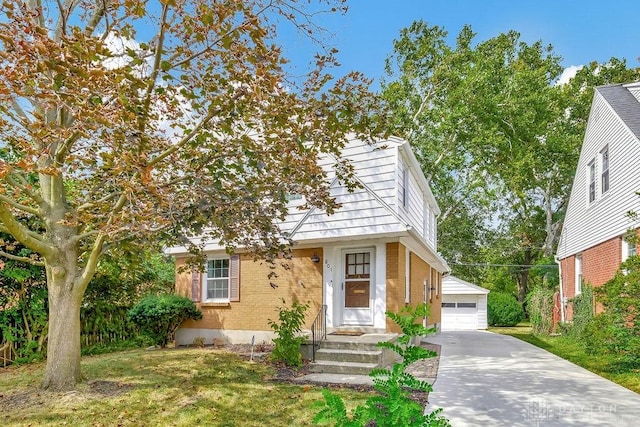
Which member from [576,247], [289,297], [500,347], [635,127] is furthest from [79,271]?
[576,247]

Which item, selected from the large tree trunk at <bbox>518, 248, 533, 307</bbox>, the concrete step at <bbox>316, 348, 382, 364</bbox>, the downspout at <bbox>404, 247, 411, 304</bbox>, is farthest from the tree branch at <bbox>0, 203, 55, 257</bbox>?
the large tree trunk at <bbox>518, 248, 533, 307</bbox>

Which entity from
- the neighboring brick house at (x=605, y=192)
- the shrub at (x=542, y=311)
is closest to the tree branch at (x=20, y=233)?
the neighboring brick house at (x=605, y=192)

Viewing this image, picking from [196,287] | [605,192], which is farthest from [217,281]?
[605,192]

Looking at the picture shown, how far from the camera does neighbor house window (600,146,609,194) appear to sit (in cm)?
1397

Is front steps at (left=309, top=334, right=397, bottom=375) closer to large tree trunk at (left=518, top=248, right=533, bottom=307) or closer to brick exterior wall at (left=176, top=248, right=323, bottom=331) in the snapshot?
brick exterior wall at (left=176, top=248, right=323, bottom=331)

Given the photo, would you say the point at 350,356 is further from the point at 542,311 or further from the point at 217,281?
the point at 542,311

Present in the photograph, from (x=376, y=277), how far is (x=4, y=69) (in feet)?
27.0

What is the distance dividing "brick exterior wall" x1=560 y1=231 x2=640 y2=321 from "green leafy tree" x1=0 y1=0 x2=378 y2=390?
8.92 m

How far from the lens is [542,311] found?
19.1 meters

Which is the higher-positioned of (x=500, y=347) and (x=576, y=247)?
(x=576, y=247)

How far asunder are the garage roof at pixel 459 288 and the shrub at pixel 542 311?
28.6ft

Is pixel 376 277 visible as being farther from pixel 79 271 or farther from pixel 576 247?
pixel 576 247

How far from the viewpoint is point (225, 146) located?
677 cm

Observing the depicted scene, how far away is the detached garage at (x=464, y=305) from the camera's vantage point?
2839 cm
